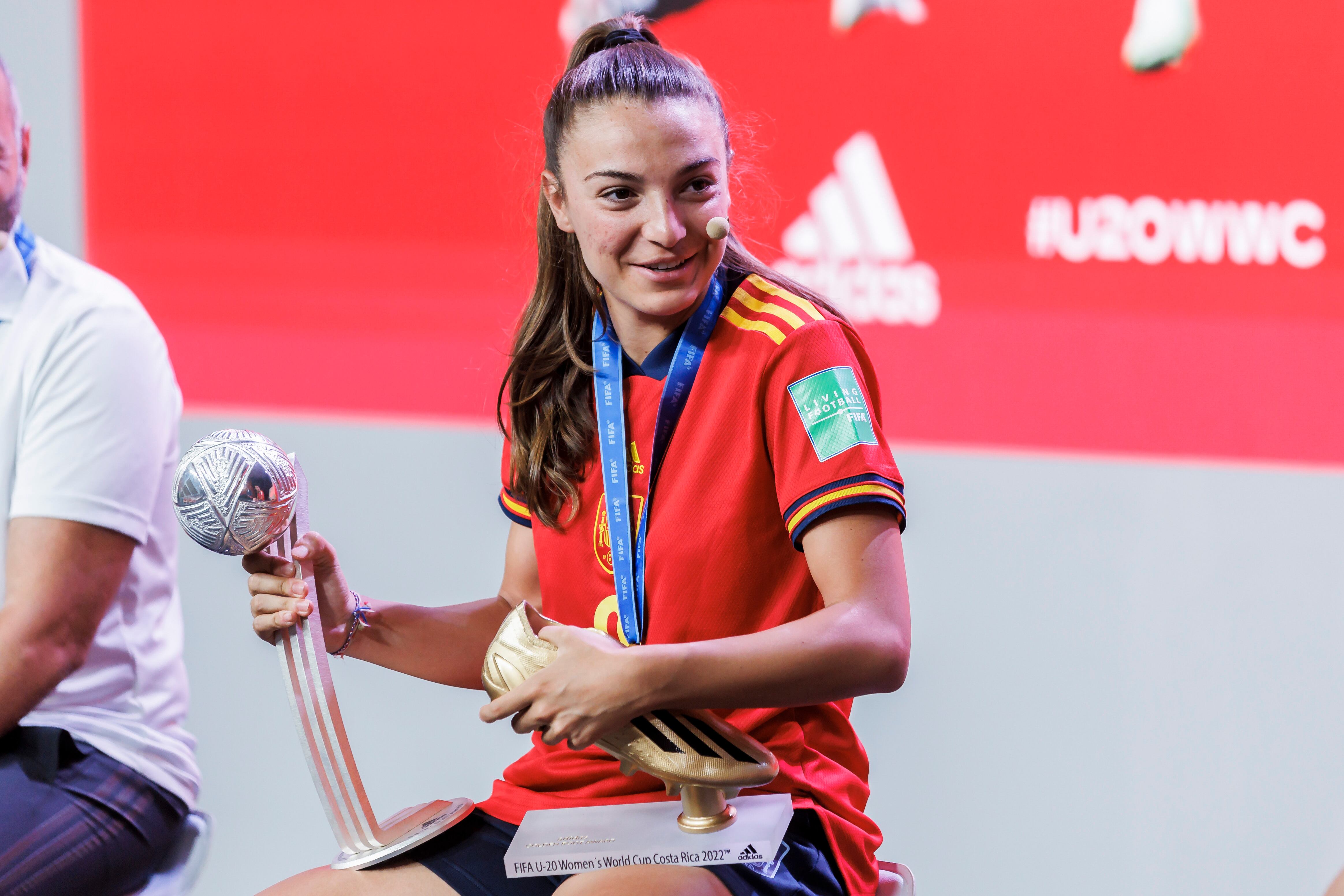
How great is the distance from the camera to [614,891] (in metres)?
1.06

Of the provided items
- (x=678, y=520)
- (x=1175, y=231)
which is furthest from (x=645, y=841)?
(x=1175, y=231)

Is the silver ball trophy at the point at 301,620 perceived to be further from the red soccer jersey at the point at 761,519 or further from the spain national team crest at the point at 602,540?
the spain national team crest at the point at 602,540

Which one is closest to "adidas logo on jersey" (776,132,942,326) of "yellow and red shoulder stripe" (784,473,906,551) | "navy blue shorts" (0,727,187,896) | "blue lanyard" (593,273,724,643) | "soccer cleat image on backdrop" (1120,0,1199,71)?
"soccer cleat image on backdrop" (1120,0,1199,71)

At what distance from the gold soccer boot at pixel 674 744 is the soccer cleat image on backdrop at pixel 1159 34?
61.6 inches

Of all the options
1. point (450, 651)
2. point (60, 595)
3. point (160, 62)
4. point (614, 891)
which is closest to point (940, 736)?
point (450, 651)

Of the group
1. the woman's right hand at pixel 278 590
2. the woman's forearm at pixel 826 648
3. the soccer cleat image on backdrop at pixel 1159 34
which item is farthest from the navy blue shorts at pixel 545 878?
the soccer cleat image on backdrop at pixel 1159 34

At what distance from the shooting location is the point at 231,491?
1146 millimetres

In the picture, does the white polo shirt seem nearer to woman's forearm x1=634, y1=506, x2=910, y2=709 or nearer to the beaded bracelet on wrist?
the beaded bracelet on wrist

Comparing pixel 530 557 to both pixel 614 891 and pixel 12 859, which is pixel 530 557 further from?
pixel 12 859

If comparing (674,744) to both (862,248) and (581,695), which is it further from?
(862,248)

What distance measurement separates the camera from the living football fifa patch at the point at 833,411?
3.79 feet

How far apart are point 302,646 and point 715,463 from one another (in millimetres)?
468

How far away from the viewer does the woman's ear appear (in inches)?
53.1

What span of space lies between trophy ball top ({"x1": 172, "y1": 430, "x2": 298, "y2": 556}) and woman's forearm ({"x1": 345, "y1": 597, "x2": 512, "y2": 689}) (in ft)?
0.80
